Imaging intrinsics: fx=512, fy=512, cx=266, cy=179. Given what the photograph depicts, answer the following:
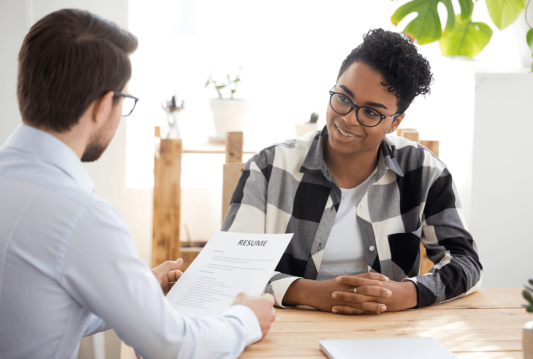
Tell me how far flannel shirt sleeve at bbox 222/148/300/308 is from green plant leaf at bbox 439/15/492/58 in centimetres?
96

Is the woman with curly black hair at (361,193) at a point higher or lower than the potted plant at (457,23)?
lower

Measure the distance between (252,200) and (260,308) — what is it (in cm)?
50

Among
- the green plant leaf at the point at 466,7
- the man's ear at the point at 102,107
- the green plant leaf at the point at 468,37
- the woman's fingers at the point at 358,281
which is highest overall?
the green plant leaf at the point at 466,7

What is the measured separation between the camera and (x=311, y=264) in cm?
144

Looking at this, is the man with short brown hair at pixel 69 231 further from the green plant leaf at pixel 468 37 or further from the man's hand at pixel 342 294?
the green plant leaf at pixel 468 37

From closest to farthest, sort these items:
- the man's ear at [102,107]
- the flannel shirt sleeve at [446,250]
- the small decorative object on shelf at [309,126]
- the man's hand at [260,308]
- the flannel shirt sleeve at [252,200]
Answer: the man's ear at [102,107], the man's hand at [260,308], the flannel shirt sleeve at [446,250], the flannel shirt sleeve at [252,200], the small decorative object on shelf at [309,126]

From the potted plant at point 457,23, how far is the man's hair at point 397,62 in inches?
9.3

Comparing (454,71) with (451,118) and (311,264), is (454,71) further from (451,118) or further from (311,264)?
(311,264)

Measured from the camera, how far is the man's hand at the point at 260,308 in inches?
37.2

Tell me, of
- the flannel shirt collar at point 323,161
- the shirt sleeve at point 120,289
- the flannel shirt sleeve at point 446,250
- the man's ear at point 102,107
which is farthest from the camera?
the flannel shirt collar at point 323,161

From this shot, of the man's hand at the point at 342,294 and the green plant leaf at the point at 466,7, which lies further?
the green plant leaf at the point at 466,7

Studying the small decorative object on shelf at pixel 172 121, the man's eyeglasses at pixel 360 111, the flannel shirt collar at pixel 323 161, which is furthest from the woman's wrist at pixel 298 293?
the small decorative object on shelf at pixel 172 121

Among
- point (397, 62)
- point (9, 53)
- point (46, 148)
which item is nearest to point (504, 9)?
point (397, 62)

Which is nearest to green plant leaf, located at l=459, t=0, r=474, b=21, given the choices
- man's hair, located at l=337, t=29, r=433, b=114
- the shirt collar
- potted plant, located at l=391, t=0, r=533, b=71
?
potted plant, located at l=391, t=0, r=533, b=71
